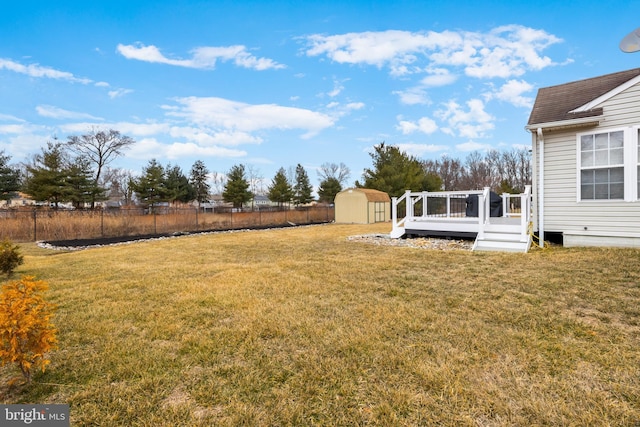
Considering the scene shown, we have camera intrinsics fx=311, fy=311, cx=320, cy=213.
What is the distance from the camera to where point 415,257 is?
6910mm

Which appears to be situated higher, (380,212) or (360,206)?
(360,206)

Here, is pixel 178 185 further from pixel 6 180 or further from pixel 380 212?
pixel 380 212

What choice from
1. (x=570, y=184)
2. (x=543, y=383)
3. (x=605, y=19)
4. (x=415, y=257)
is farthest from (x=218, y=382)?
(x=605, y=19)

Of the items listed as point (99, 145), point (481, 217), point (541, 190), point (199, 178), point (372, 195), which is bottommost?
point (481, 217)

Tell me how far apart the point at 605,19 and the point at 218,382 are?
1428 centimetres

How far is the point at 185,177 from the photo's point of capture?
3350cm

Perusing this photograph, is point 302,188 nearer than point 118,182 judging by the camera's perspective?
Yes

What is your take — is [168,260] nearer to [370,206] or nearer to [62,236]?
[62,236]

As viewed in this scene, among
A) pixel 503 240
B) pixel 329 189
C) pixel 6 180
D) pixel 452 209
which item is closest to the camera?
pixel 503 240

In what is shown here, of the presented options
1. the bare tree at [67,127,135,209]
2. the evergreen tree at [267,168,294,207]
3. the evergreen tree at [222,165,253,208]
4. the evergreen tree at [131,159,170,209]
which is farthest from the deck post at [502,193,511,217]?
the bare tree at [67,127,135,209]

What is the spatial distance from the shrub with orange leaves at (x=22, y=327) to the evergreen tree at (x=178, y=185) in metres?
27.7

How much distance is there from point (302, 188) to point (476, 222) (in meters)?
25.6

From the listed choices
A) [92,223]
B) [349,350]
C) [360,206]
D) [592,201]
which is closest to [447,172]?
[360,206]

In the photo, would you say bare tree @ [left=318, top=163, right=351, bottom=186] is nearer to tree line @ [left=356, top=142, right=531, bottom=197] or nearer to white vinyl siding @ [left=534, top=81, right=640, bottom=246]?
tree line @ [left=356, top=142, right=531, bottom=197]
